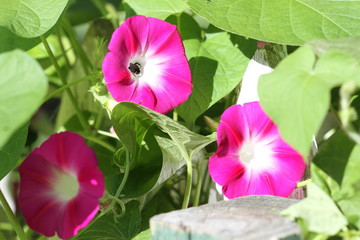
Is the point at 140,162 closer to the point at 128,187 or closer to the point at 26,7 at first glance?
the point at 128,187

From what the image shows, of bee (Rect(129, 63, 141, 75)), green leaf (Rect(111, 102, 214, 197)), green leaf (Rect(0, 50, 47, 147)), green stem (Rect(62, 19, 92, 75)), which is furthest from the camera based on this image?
green stem (Rect(62, 19, 92, 75))

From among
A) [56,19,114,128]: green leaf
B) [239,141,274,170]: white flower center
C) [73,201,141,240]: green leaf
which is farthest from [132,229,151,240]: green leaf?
[56,19,114,128]: green leaf

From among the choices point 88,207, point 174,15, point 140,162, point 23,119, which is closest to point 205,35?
point 174,15

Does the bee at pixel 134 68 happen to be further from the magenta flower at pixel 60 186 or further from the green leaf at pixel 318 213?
the green leaf at pixel 318 213

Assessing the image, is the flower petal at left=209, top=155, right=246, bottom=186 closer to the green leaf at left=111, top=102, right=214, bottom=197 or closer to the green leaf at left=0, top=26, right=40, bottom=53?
the green leaf at left=111, top=102, right=214, bottom=197

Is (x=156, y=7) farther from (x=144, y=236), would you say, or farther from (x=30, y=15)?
(x=144, y=236)

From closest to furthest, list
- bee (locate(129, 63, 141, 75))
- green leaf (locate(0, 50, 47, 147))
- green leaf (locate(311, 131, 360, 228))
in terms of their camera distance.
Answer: green leaf (locate(0, 50, 47, 147)), green leaf (locate(311, 131, 360, 228)), bee (locate(129, 63, 141, 75))

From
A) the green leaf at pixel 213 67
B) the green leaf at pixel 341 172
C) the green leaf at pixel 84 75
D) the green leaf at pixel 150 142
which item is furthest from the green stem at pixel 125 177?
the green leaf at pixel 84 75

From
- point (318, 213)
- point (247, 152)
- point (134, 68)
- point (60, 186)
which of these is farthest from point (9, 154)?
point (318, 213)
